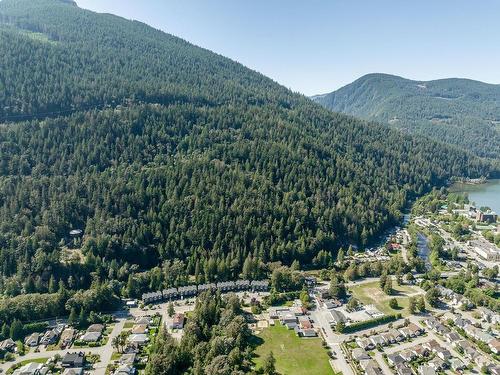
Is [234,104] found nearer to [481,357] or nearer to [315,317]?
[315,317]

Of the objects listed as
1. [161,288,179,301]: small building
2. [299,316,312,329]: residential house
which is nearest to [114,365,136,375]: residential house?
[161,288,179,301]: small building

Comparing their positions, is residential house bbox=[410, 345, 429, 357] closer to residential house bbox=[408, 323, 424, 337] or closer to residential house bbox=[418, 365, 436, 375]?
residential house bbox=[418, 365, 436, 375]

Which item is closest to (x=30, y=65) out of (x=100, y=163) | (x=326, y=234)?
(x=100, y=163)

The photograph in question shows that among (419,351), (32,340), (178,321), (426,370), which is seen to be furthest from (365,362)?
(32,340)

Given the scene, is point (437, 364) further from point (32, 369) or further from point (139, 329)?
point (32, 369)

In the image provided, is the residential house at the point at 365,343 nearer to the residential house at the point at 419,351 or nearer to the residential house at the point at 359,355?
the residential house at the point at 359,355

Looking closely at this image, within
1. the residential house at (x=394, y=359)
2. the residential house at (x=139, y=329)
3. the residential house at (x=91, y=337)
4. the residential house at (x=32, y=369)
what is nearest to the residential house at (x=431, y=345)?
the residential house at (x=394, y=359)
